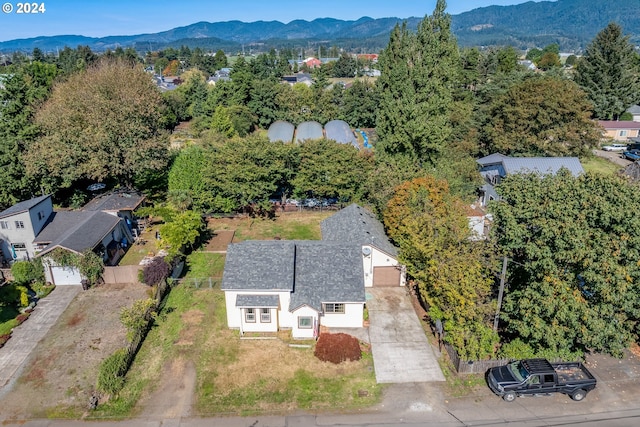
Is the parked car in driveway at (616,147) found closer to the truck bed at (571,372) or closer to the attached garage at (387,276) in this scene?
the attached garage at (387,276)

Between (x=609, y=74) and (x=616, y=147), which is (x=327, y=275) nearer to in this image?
(x=616, y=147)

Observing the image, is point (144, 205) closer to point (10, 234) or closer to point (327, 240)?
point (10, 234)

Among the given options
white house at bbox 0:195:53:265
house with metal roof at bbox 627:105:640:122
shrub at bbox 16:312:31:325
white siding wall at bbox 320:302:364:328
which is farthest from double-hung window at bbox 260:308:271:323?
house with metal roof at bbox 627:105:640:122

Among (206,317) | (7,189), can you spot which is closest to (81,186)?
(7,189)

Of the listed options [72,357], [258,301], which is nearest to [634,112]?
[258,301]

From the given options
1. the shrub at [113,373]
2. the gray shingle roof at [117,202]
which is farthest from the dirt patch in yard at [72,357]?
the gray shingle roof at [117,202]

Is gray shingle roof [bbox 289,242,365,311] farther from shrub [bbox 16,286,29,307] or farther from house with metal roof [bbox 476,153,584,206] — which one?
house with metal roof [bbox 476,153,584,206]

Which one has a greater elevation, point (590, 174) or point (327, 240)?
point (590, 174)
